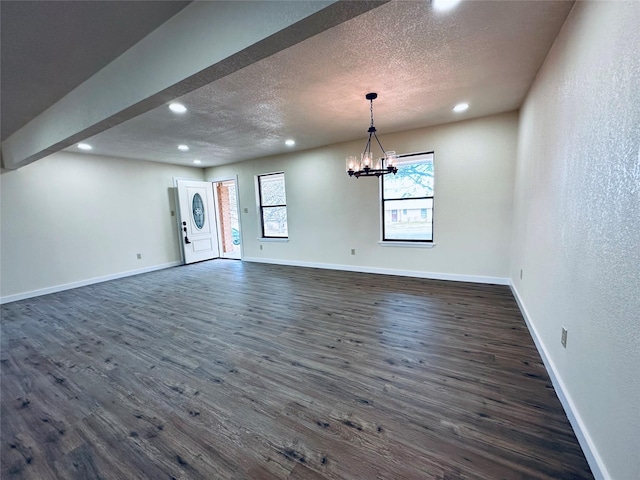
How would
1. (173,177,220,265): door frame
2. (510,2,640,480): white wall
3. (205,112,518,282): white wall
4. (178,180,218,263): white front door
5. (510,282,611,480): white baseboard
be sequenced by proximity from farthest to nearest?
1. (178,180,218,263): white front door
2. (173,177,220,265): door frame
3. (205,112,518,282): white wall
4. (510,282,611,480): white baseboard
5. (510,2,640,480): white wall

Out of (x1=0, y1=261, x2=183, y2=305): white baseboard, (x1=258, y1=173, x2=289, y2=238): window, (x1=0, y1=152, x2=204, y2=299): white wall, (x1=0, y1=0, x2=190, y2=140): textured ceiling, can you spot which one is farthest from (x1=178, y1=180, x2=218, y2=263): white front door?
(x1=0, y1=0, x2=190, y2=140): textured ceiling

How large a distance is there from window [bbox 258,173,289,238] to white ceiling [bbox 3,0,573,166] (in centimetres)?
194

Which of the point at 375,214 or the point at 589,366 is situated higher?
the point at 375,214

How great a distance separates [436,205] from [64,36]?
4665mm

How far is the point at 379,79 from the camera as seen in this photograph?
105 inches

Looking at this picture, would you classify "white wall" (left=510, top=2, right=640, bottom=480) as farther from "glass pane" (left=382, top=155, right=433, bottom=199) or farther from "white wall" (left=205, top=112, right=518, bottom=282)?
"glass pane" (left=382, top=155, right=433, bottom=199)

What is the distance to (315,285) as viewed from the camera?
15.4ft

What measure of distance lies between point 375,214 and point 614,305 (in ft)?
13.2

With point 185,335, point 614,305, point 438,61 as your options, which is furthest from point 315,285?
point 614,305

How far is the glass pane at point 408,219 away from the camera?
4773 millimetres

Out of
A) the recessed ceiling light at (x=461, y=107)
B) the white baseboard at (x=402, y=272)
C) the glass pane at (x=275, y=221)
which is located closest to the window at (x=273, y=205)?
the glass pane at (x=275, y=221)

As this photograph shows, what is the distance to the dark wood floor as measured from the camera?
57.4 inches

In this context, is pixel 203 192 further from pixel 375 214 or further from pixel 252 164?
pixel 375 214

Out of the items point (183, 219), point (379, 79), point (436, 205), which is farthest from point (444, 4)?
point (183, 219)
